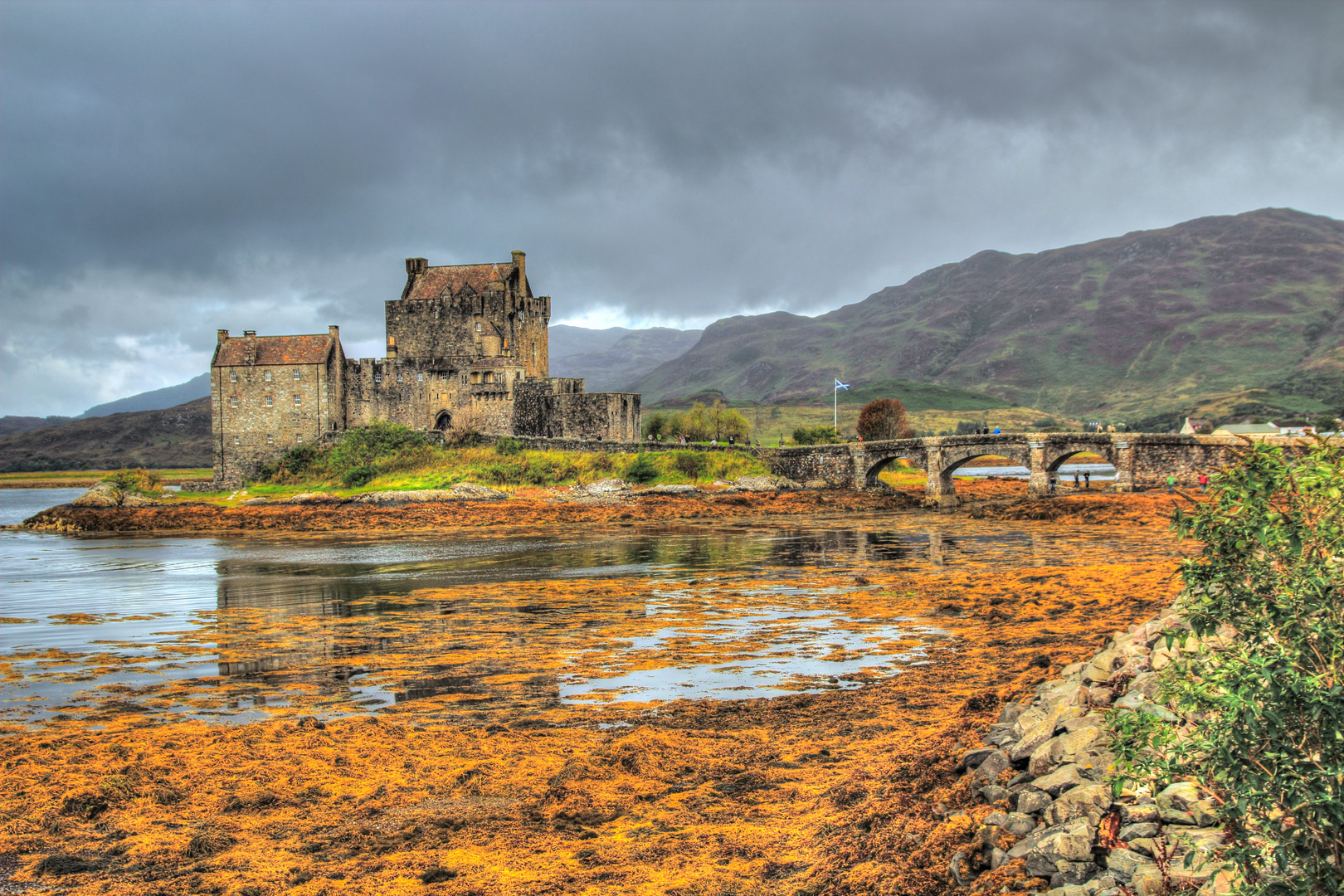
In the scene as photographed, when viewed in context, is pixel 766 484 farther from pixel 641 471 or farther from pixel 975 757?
pixel 975 757

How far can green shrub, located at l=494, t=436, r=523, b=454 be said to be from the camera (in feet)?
219

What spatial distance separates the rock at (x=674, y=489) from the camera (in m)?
59.6

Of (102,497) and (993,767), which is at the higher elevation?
(102,497)

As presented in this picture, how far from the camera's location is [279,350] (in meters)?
73.6

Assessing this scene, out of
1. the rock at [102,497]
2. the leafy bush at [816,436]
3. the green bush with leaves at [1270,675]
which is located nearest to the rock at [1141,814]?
the green bush with leaves at [1270,675]

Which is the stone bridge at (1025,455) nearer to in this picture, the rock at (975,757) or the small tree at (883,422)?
the small tree at (883,422)

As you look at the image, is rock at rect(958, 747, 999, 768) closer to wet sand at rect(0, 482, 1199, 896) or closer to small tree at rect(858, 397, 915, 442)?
wet sand at rect(0, 482, 1199, 896)

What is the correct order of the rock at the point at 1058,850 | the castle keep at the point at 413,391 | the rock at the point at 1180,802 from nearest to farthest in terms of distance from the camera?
the rock at the point at 1180,802
the rock at the point at 1058,850
the castle keep at the point at 413,391

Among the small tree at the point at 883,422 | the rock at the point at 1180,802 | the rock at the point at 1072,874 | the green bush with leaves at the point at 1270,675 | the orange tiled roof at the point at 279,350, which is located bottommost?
the rock at the point at 1072,874

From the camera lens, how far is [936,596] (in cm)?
2236

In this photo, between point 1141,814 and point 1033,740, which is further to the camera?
point 1033,740

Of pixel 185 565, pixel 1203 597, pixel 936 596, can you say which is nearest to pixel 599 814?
pixel 1203 597

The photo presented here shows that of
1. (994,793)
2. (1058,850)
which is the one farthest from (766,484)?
(1058,850)

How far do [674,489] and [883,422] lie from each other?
50174 mm
